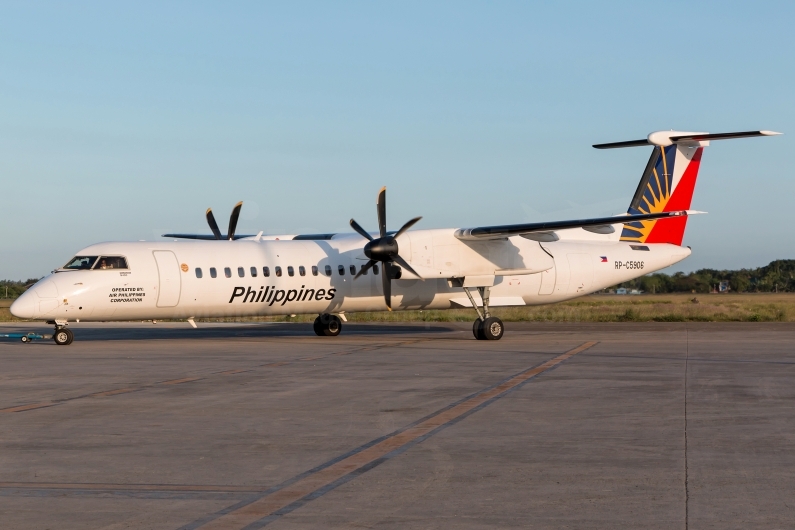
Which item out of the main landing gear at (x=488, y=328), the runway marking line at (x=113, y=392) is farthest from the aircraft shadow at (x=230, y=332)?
the runway marking line at (x=113, y=392)

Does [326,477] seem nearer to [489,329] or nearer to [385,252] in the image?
[385,252]

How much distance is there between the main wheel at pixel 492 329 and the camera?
A: 2745cm

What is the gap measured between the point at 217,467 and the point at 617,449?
3.97 m

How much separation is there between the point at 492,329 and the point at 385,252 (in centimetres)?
412

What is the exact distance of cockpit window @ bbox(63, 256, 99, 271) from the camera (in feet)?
81.8

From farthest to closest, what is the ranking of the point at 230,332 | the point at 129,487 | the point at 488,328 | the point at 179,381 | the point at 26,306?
the point at 230,332
the point at 488,328
the point at 26,306
the point at 179,381
the point at 129,487

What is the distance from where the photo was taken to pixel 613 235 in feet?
106

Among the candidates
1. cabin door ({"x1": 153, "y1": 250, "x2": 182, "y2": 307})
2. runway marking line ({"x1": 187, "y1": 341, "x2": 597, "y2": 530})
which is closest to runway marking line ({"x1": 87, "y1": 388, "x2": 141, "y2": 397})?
runway marking line ({"x1": 187, "y1": 341, "x2": 597, "y2": 530})

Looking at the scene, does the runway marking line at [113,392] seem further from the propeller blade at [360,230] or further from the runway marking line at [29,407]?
the propeller blade at [360,230]

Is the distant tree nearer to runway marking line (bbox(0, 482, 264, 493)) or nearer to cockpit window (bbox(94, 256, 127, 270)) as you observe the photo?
cockpit window (bbox(94, 256, 127, 270))

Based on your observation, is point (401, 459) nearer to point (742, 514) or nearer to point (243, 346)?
point (742, 514)

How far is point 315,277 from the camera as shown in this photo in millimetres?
27953

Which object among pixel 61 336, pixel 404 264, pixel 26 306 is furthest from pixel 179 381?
pixel 404 264

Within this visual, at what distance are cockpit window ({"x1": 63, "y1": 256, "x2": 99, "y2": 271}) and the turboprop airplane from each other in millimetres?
39
